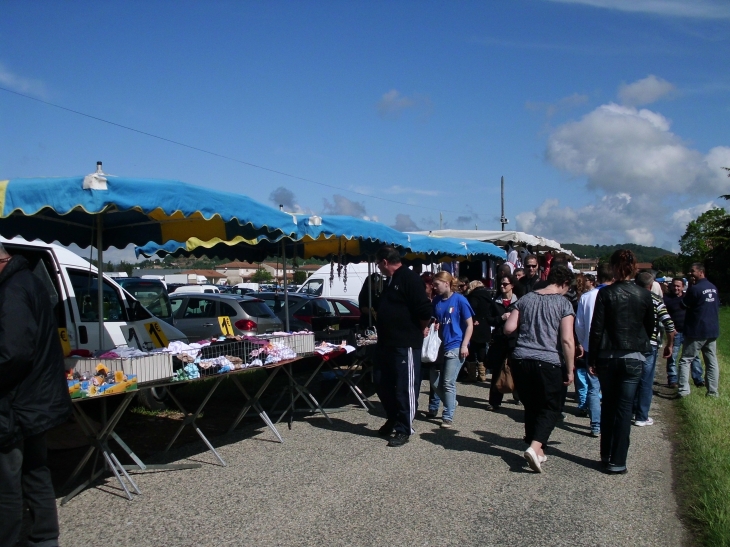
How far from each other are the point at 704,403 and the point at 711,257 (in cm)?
4807

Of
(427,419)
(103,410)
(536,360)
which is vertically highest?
(536,360)

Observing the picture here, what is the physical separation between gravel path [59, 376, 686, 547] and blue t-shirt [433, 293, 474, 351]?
102cm

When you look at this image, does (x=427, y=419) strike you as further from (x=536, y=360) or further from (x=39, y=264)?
(x=39, y=264)

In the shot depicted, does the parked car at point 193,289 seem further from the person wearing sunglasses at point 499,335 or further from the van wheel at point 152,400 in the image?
the person wearing sunglasses at point 499,335

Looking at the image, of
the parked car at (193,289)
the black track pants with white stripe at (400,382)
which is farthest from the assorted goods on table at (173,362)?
the parked car at (193,289)

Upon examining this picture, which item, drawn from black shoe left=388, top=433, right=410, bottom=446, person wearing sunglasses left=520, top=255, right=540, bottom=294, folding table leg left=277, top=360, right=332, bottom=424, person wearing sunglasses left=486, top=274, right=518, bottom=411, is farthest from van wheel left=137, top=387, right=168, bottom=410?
person wearing sunglasses left=520, top=255, right=540, bottom=294

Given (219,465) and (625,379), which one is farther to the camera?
(219,465)

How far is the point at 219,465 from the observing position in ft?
19.1

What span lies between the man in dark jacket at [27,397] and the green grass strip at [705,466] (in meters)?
3.98

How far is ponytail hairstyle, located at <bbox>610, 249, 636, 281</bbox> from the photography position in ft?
18.2

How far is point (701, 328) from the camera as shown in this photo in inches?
351

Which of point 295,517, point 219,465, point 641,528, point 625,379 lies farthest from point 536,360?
point 219,465

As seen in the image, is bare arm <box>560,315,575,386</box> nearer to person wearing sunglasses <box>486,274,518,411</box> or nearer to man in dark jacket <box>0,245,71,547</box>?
person wearing sunglasses <box>486,274,518,411</box>

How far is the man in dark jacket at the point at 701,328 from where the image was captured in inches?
349
